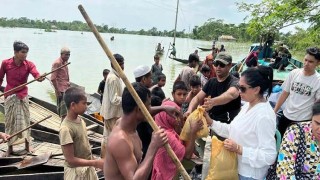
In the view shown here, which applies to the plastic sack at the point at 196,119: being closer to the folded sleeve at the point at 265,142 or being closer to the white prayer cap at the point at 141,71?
the folded sleeve at the point at 265,142

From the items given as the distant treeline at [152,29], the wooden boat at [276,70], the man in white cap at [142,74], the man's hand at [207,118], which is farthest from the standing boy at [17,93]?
the distant treeline at [152,29]

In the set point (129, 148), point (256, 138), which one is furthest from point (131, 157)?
point (256, 138)

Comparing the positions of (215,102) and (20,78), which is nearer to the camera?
(215,102)

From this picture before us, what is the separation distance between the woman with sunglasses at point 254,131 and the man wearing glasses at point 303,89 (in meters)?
1.52

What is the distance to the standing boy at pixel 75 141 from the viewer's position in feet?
8.54

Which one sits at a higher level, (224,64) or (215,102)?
(224,64)

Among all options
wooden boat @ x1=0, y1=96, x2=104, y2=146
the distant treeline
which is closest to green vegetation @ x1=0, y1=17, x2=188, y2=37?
the distant treeline

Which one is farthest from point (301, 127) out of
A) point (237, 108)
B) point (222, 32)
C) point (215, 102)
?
point (222, 32)

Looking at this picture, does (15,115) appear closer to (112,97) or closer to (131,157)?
(112,97)

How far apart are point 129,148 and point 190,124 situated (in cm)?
92

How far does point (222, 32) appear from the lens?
85.6 metres

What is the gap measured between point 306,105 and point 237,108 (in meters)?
0.95

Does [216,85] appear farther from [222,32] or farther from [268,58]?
[222,32]

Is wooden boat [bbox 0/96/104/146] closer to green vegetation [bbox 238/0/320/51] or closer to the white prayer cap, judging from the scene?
the white prayer cap
